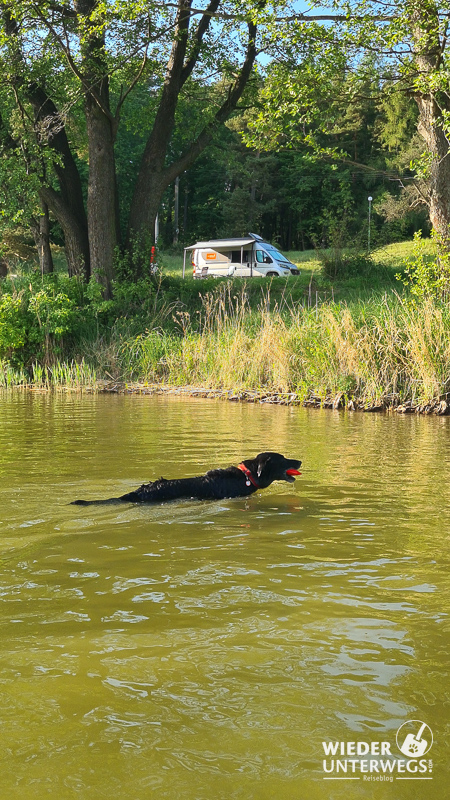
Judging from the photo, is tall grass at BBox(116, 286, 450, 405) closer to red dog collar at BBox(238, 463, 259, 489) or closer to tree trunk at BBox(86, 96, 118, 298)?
tree trunk at BBox(86, 96, 118, 298)

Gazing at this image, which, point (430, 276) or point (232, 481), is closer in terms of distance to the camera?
point (232, 481)

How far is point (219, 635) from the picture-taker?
3402 mm

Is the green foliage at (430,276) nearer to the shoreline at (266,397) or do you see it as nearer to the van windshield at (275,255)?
the shoreline at (266,397)

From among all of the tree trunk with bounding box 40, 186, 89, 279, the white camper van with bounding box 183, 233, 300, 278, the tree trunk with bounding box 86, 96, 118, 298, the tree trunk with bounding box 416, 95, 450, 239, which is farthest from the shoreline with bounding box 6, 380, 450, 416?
the white camper van with bounding box 183, 233, 300, 278

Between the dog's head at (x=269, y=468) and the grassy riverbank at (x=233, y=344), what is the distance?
22.1 ft

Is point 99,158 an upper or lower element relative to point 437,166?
upper

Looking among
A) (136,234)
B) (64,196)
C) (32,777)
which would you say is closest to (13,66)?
(64,196)

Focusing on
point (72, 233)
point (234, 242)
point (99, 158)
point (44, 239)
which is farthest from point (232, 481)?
point (234, 242)

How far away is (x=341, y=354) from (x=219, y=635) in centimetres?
1074

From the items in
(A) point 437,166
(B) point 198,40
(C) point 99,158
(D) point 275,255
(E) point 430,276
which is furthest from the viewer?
(D) point 275,255

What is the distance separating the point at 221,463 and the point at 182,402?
7.43 m

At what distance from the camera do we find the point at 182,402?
15.1 meters

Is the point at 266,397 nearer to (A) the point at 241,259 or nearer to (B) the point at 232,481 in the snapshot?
(B) the point at 232,481

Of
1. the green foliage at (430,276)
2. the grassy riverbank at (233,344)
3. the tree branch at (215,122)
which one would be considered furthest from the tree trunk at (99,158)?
the green foliage at (430,276)
